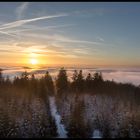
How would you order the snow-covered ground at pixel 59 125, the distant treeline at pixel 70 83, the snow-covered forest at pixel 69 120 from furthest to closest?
the distant treeline at pixel 70 83
the snow-covered ground at pixel 59 125
the snow-covered forest at pixel 69 120

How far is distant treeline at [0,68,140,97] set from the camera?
54.6 meters

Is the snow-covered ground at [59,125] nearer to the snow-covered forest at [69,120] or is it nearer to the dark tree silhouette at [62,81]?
the snow-covered forest at [69,120]

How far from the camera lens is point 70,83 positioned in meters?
59.5

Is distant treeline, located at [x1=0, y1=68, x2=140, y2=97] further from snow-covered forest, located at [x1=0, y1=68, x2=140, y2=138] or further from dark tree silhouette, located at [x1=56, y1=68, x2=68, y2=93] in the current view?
snow-covered forest, located at [x1=0, y1=68, x2=140, y2=138]

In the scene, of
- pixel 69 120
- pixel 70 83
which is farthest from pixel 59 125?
pixel 70 83

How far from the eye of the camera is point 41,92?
47.0 metres

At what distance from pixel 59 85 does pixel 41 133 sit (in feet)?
105

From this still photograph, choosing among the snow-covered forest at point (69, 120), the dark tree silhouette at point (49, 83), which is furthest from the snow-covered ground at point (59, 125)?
the dark tree silhouette at point (49, 83)

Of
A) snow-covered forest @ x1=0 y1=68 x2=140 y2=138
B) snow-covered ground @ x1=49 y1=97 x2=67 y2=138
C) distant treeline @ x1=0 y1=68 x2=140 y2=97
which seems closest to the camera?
snow-covered forest @ x1=0 y1=68 x2=140 y2=138

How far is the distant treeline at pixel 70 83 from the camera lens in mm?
54625

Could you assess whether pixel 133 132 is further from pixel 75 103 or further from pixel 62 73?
pixel 62 73

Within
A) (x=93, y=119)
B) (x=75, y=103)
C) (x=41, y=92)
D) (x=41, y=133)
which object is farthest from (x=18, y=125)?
(x=41, y=92)

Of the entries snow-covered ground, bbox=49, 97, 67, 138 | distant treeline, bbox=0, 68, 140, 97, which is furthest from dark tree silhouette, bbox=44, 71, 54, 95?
snow-covered ground, bbox=49, 97, 67, 138

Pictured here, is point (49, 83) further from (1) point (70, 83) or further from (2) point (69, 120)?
(2) point (69, 120)
